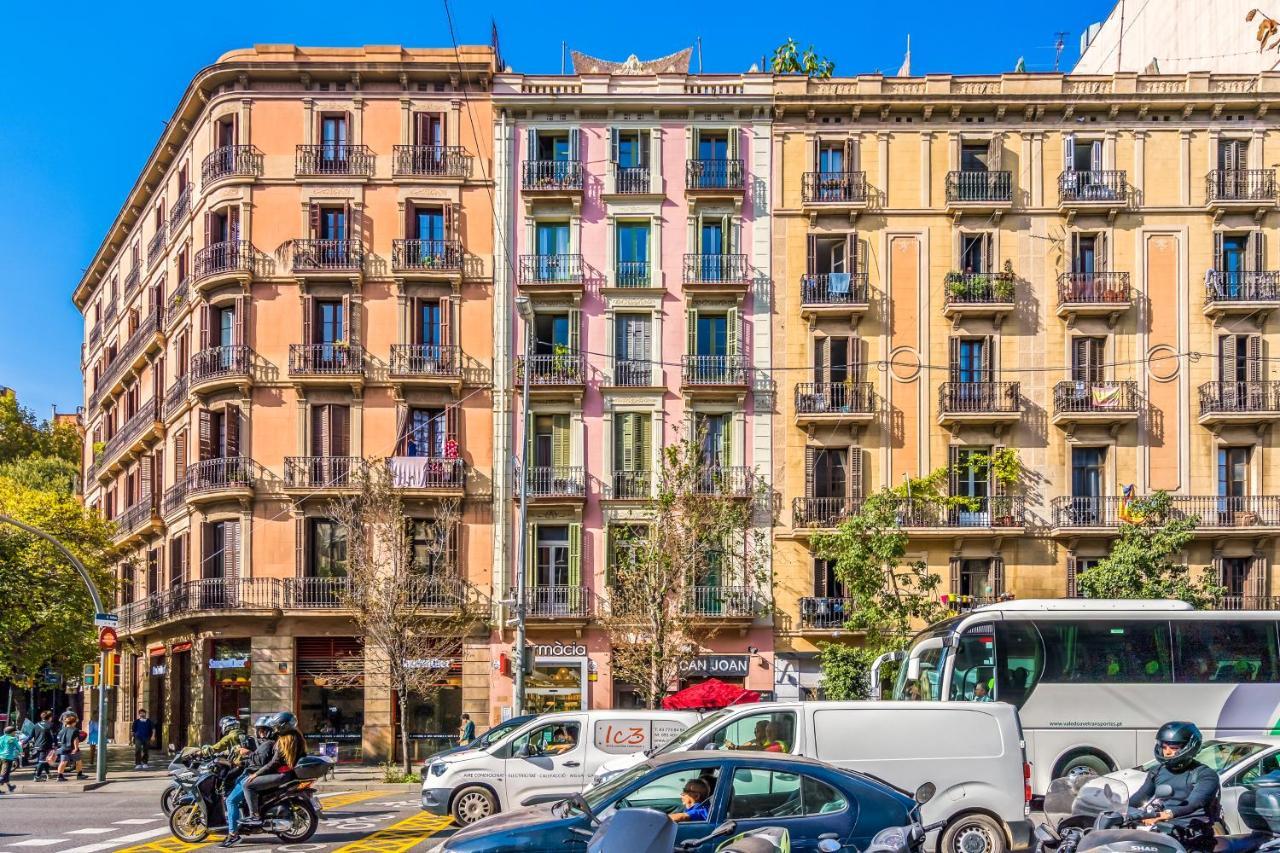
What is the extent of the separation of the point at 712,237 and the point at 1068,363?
1113 cm

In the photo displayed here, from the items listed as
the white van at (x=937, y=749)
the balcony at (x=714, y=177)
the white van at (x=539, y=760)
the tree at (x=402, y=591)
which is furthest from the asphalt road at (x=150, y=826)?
the balcony at (x=714, y=177)

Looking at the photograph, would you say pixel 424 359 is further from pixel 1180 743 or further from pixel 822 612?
pixel 1180 743

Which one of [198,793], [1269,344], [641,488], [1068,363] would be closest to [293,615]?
[641,488]

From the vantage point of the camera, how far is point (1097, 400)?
38469 mm

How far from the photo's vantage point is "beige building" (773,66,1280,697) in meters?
38.1

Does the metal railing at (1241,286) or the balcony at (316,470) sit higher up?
the metal railing at (1241,286)

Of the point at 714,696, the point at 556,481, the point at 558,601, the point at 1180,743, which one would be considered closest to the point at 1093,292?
the point at 556,481

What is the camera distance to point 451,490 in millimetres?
38375

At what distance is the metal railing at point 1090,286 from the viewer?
38.8m

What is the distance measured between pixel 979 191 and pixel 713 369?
373 inches

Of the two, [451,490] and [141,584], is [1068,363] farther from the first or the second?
[141,584]

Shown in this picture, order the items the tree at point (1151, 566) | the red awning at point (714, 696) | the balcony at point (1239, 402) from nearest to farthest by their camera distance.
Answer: the red awning at point (714, 696)
the tree at point (1151, 566)
the balcony at point (1239, 402)

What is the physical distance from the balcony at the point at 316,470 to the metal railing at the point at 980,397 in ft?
56.2

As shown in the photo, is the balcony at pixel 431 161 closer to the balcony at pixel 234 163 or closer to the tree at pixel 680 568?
the balcony at pixel 234 163
